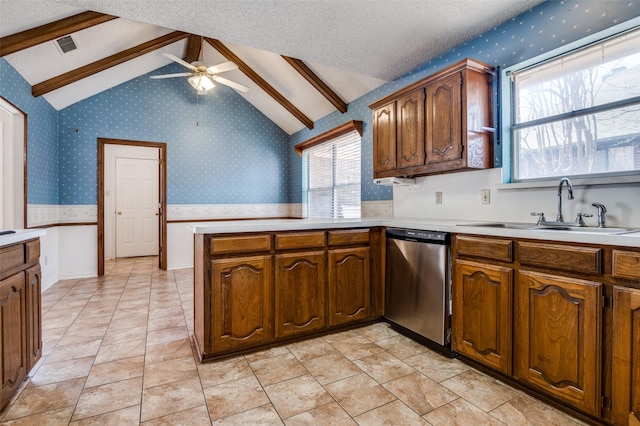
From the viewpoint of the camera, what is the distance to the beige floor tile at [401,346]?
7.51ft

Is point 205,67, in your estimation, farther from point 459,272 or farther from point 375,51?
point 459,272

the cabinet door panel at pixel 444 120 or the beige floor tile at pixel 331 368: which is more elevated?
the cabinet door panel at pixel 444 120

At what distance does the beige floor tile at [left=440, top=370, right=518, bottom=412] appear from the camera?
5.63ft

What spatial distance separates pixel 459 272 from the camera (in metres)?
2.13

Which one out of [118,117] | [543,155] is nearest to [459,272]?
[543,155]

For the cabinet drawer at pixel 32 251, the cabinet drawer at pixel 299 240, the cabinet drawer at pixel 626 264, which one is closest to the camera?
the cabinet drawer at pixel 626 264

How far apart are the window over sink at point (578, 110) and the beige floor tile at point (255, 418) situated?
91.3 inches

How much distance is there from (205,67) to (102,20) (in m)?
1.06

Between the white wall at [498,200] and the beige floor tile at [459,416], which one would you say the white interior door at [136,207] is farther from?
the beige floor tile at [459,416]

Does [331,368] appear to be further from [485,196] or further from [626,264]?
[485,196]

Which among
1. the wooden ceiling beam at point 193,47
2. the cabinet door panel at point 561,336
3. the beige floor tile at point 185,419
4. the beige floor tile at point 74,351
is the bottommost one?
the beige floor tile at point 185,419

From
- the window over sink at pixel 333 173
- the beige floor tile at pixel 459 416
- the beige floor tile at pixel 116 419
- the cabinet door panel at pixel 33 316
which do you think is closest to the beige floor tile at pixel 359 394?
the beige floor tile at pixel 459 416

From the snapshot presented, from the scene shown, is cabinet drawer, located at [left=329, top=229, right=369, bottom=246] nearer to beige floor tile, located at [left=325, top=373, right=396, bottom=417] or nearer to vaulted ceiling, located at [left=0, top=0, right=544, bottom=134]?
beige floor tile, located at [left=325, top=373, right=396, bottom=417]

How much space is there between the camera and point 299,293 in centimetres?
244
